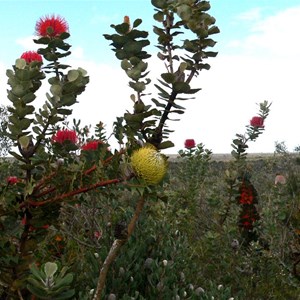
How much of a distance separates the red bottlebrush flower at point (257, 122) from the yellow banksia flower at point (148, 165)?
16.9 feet

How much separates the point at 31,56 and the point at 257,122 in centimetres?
481

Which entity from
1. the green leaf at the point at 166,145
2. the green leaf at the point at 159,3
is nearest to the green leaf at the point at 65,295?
the green leaf at the point at 166,145

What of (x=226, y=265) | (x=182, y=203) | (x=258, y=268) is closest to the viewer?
(x=226, y=265)

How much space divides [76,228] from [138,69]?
3.97 m

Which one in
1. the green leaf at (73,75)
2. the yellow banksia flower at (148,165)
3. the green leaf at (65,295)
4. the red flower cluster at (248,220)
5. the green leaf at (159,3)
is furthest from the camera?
the red flower cluster at (248,220)

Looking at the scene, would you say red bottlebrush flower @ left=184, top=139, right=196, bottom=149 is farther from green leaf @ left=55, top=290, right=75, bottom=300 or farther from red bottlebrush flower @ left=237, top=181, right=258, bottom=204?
green leaf @ left=55, top=290, right=75, bottom=300

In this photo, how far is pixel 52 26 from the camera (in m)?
2.37

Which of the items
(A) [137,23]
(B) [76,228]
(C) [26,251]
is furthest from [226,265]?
(A) [137,23]

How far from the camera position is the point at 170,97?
6.82ft

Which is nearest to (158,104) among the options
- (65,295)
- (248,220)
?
(65,295)

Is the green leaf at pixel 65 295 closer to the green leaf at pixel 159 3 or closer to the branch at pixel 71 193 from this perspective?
the branch at pixel 71 193

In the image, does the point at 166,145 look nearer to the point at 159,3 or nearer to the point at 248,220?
the point at 159,3

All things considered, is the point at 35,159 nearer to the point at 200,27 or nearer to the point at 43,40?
the point at 43,40

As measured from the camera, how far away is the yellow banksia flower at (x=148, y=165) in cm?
167
